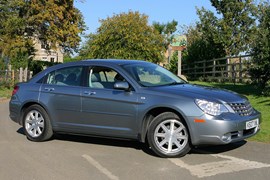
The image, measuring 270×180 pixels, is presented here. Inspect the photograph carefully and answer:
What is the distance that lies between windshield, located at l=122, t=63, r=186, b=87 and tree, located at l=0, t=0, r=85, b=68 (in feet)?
87.4

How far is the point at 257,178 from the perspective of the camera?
5.48m

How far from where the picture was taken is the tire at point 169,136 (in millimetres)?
6543

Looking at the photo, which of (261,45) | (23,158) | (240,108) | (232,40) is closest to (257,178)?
(240,108)

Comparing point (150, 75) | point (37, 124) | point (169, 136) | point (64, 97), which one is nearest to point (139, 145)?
point (169, 136)

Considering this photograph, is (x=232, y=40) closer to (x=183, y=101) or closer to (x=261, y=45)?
(x=261, y=45)

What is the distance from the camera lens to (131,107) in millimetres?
6871

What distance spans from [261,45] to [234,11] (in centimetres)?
1230

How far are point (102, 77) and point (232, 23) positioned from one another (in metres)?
19.7

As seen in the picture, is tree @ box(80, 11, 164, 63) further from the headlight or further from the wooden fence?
the headlight

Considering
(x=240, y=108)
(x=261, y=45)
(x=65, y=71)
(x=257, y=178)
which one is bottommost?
(x=257, y=178)

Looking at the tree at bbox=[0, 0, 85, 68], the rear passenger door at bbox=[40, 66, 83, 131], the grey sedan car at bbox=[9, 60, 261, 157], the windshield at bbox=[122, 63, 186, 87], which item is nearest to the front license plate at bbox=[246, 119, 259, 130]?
the grey sedan car at bbox=[9, 60, 261, 157]

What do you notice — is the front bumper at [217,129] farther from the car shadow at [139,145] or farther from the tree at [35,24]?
the tree at [35,24]

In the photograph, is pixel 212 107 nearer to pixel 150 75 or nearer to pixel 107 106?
pixel 150 75

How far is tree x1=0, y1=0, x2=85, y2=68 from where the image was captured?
34219mm
